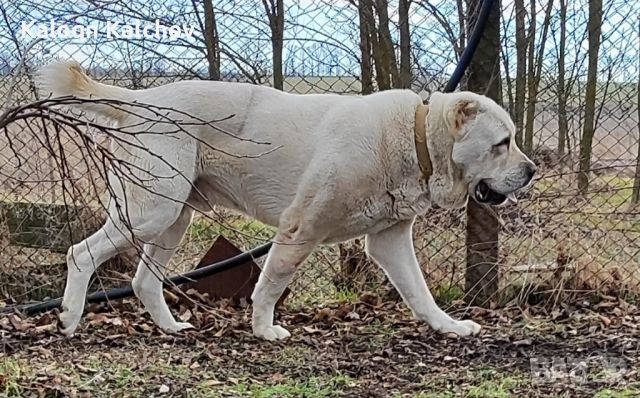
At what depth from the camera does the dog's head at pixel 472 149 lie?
3734 millimetres

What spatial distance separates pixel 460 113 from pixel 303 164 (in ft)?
2.28

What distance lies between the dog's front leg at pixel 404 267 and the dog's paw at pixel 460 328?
0.10ft

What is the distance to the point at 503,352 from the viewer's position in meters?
3.46

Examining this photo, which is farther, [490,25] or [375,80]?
[375,80]

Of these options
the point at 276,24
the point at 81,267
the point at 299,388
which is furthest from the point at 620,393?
the point at 276,24

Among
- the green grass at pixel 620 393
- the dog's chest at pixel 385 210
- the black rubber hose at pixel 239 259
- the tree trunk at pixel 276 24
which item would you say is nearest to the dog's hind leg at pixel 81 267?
the black rubber hose at pixel 239 259

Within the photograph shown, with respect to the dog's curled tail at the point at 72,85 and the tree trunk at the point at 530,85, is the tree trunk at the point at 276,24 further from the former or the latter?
the tree trunk at the point at 530,85

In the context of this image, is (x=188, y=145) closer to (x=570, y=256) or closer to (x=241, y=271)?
(x=241, y=271)

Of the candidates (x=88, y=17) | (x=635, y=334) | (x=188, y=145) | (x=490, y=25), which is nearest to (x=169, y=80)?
(x=88, y=17)

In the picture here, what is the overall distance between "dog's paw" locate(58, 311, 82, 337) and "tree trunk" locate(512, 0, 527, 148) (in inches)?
92.1

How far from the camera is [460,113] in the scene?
371cm

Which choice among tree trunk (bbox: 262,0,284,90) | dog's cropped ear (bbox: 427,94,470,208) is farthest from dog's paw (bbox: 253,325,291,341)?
tree trunk (bbox: 262,0,284,90)

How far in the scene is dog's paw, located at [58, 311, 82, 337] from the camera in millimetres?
3652

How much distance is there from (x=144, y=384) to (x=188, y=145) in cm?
115
